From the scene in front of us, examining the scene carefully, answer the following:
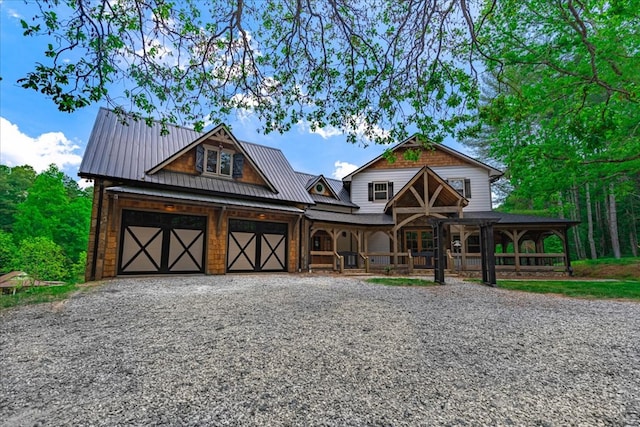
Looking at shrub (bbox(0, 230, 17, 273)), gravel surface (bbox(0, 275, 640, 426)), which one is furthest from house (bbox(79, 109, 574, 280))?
shrub (bbox(0, 230, 17, 273))

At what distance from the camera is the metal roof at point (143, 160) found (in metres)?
10.6

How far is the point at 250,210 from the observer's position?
503 inches

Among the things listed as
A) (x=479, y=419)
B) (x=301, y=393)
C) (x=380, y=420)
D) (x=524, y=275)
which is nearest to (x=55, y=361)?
(x=301, y=393)

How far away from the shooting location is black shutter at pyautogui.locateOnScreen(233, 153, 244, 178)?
14023mm

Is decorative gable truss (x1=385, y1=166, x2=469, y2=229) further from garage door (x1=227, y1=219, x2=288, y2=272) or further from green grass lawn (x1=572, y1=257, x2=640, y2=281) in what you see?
green grass lawn (x1=572, y1=257, x2=640, y2=281)

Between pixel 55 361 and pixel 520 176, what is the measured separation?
1559 cm

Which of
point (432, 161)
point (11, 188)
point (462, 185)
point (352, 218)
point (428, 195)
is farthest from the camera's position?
point (11, 188)

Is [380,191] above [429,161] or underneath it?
underneath

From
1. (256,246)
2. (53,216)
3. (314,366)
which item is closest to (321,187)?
(256,246)

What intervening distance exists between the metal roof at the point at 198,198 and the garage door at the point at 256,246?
39.3 inches

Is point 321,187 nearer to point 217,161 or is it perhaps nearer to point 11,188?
point 217,161

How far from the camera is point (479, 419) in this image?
214cm

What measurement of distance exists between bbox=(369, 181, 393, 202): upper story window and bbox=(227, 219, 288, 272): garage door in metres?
7.48

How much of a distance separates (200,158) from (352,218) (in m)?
8.85
